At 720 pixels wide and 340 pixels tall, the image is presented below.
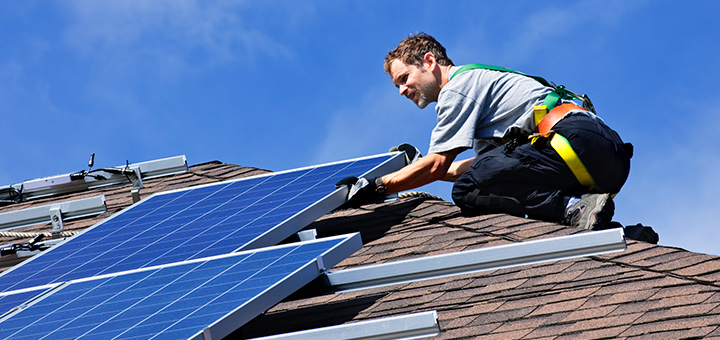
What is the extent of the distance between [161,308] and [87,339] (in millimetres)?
438

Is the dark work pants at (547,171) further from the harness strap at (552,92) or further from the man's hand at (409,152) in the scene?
the man's hand at (409,152)

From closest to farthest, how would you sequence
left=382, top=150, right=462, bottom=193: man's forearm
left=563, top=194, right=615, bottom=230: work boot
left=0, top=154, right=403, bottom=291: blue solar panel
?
left=563, top=194, right=615, bottom=230: work boot < left=0, top=154, right=403, bottom=291: blue solar panel < left=382, top=150, right=462, bottom=193: man's forearm

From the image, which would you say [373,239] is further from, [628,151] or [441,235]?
[628,151]

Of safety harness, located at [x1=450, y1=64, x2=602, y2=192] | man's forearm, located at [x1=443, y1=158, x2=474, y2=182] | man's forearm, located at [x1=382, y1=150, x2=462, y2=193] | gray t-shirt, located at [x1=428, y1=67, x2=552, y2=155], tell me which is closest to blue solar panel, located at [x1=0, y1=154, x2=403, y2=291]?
man's forearm, located at [x1=382, y1=150, x2=462, y2=193]

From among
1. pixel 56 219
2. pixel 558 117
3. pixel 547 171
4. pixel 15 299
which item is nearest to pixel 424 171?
pixel 547 171

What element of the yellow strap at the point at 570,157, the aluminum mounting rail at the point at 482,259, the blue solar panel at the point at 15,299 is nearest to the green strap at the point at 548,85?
the yellow strap at the point at 570,157

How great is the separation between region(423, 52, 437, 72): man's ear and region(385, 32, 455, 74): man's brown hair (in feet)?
0.09

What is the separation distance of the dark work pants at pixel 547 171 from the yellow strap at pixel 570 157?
3cm

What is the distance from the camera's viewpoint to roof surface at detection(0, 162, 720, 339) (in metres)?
4.71

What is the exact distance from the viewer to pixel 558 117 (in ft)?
22.5

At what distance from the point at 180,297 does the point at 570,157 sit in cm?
303

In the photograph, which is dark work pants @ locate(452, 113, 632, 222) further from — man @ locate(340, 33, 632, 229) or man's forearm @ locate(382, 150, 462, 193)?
man's forearm @ locate(382, 150, 462, 193)

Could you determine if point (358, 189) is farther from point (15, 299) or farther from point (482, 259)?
point (15, 299)

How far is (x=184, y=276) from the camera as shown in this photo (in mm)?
5730
